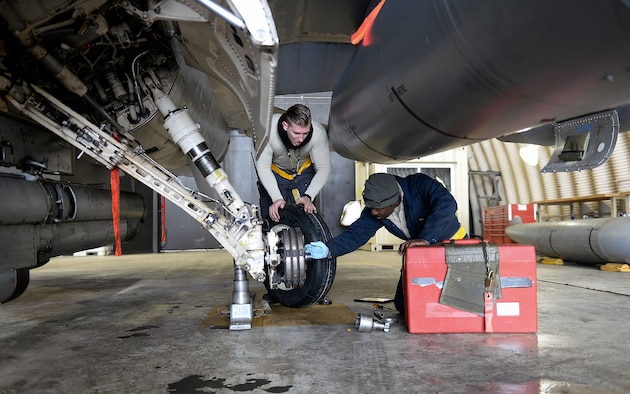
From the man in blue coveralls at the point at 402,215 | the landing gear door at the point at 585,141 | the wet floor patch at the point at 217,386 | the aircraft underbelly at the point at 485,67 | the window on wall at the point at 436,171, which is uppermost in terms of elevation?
the window on wall at the point at 436,171

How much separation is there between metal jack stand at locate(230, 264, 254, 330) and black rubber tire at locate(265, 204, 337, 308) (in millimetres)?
451

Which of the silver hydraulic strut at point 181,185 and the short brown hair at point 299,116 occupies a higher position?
the short brown hair at point 299,116

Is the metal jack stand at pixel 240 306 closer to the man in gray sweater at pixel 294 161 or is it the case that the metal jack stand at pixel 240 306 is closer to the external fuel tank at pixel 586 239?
the man in gray sweater at pixel 294 161

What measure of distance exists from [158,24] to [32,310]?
7.01 ft

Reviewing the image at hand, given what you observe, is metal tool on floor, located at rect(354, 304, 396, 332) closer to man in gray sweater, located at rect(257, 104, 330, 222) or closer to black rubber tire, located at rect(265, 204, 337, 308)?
black rubber tire, located at rect(265, 204, 337, 308)

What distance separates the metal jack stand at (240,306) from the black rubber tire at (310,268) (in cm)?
45

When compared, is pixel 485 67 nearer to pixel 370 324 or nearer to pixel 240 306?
pixel 370 324

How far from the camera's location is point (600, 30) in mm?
1270

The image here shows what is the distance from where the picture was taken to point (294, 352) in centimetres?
200

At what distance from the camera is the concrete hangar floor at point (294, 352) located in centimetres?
160

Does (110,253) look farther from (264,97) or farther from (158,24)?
(264,97)

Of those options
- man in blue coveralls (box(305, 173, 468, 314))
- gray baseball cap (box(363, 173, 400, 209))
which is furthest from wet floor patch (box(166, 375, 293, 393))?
gray baseball cap (box(363, 173, 400, 209))

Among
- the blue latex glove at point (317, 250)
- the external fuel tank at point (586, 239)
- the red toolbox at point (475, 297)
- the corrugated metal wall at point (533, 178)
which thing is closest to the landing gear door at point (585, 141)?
the red toolbox at point (475, 297)

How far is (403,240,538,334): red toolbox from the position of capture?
2.30m
